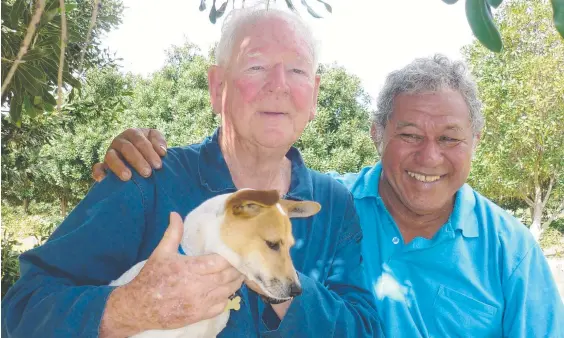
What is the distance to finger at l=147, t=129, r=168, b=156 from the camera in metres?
2.30

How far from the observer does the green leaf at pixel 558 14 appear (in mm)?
1253

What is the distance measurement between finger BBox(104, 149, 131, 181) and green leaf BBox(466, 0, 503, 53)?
1.34 m

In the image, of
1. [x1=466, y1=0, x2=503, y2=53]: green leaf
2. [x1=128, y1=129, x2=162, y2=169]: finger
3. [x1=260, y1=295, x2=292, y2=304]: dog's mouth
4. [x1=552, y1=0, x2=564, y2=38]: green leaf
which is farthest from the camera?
[x1=128, y1=129, x2=162, y2=169]: finger

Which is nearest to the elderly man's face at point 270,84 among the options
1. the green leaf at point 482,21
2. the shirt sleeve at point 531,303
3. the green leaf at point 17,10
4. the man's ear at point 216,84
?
the man's ear at point 216,84

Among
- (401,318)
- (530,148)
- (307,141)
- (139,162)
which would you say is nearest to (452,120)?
(401,318)

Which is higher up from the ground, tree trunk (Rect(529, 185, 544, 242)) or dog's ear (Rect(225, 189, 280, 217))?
dog's ear (Rect(225, 189, 280, 217))

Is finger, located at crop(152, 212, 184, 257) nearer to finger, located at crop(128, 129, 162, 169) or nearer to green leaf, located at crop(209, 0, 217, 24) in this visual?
finger, located at crop(128, 129, 162, 169)

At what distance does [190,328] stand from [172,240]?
0.32 m

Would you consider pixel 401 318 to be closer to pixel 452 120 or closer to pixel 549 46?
pixel 452 120

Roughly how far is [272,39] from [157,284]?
3.73 ft

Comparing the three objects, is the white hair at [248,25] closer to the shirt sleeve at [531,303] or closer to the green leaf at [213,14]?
the green leaf at [213,14]

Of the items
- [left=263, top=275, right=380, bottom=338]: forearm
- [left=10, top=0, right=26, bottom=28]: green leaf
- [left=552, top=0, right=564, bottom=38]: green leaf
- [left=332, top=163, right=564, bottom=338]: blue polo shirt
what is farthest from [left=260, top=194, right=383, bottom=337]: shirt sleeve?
[left=10, top=0, right=26, bottom=28]: green leaf

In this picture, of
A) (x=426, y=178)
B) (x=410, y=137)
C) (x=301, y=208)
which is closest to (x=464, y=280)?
(x=426, y=178)

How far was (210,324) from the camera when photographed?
6.17ft
